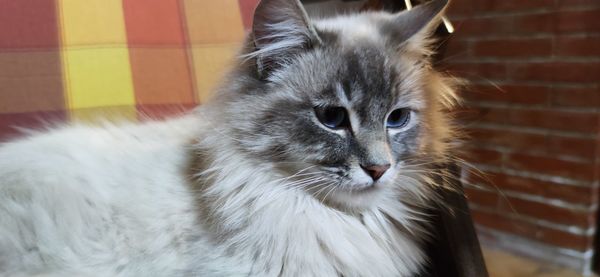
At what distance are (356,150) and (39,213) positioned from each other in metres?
0.59

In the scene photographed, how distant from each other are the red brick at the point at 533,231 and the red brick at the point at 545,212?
1.9 inches

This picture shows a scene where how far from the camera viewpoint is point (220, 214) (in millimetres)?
932

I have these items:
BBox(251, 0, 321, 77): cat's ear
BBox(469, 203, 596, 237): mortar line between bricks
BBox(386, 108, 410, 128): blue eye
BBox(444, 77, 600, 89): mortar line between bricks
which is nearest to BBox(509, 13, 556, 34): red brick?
BBox(444, 77, 600, 89): mortar line between bricks

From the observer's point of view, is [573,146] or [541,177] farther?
[541,177]

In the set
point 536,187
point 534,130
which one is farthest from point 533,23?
point 536,187

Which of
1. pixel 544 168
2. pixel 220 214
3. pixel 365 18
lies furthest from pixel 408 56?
pixel 544 168

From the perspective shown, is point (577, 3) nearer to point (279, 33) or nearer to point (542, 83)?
point (542, 83)

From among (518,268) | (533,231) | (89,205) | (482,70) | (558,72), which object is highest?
(482,70)

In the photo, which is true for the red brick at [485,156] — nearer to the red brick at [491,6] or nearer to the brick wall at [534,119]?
the brick wall at [534,119]

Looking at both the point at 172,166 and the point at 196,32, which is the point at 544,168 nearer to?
the point at 196,32

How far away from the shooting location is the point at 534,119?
218 centimetres

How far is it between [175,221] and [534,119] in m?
1.78

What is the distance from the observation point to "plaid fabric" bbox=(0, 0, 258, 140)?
1.16m

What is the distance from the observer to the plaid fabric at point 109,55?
3.80 ft
